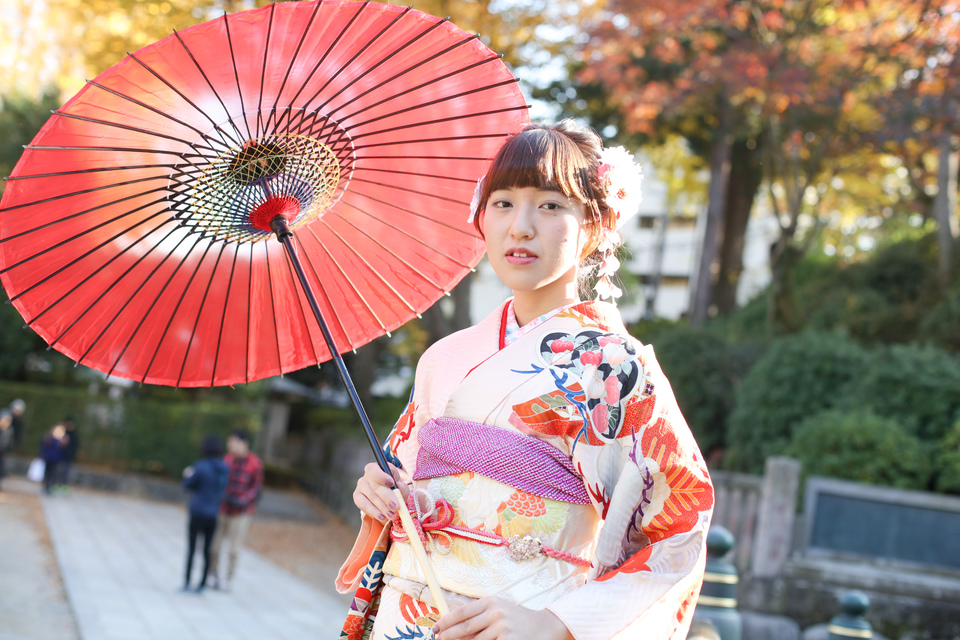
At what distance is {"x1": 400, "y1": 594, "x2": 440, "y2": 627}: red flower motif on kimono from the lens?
6.00 feet

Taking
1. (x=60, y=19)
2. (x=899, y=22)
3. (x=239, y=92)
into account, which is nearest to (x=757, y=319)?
(x=899, y=22)

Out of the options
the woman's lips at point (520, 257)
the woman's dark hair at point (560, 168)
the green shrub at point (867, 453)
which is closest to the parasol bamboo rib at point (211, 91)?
the woman's dark hair at point (560, 168)

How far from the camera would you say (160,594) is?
8.38 meters

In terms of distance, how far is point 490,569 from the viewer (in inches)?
69.3

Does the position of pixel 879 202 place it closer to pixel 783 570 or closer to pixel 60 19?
pixel 783 570

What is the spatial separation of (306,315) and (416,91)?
27.3 inches

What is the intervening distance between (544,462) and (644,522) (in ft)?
0.75

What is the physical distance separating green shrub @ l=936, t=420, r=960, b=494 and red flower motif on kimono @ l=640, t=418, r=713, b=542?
7.12 metres

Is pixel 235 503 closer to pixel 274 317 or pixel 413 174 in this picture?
pixel 274 317

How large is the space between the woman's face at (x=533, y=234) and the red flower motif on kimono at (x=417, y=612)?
709 millimetres

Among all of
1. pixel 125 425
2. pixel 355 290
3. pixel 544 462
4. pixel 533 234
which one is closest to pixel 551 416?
pixel 544 462

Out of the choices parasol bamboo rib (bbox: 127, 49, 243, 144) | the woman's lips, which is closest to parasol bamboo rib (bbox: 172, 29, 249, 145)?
parasol bamboo rib (bbox: 127, 49, 243, 144)

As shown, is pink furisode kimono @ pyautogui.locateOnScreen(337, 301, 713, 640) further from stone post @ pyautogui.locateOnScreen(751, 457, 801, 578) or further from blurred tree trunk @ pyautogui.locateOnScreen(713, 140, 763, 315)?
blurred tree trunk @ pyautogui.locateOnScreen(713, 140, 763, 315)

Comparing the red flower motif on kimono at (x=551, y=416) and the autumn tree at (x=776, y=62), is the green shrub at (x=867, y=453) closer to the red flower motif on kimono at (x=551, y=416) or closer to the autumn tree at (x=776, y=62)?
the autumn tree at (x=776, y=62)
